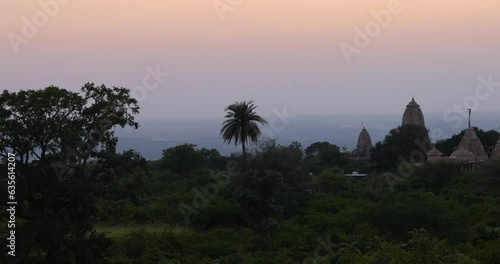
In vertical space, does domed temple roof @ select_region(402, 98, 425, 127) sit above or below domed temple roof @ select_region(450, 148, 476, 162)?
above

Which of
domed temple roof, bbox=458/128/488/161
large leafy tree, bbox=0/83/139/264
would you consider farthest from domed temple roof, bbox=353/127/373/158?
large leafy tree, bbox=0/83/139/264

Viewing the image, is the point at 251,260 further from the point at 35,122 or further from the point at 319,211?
the point at 319,211

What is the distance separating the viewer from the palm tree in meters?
30.3

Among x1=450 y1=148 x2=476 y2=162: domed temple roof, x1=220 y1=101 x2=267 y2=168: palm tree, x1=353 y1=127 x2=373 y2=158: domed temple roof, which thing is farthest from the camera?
x1=353 y1=127 x2=373 y2=158: domed temple roof

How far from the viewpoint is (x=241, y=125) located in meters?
30.5

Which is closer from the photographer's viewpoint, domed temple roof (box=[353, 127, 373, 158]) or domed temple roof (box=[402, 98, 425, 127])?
domed temple roof (box=[402, 98, 425, 127])

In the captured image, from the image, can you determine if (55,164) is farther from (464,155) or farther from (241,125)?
(464,155)

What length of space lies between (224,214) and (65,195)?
12.4 metres

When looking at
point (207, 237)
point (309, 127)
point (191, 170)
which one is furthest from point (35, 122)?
point (309, 127)

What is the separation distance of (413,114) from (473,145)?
40.1ft

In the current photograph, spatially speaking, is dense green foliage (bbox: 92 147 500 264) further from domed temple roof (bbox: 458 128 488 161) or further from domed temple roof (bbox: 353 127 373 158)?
domed temple roof (bbox: 353 127 373 158)

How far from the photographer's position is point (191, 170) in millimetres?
42188

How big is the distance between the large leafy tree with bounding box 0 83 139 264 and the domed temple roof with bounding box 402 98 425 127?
39.0m

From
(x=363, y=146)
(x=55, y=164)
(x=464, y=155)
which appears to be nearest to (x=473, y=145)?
(x=464, y=155)
